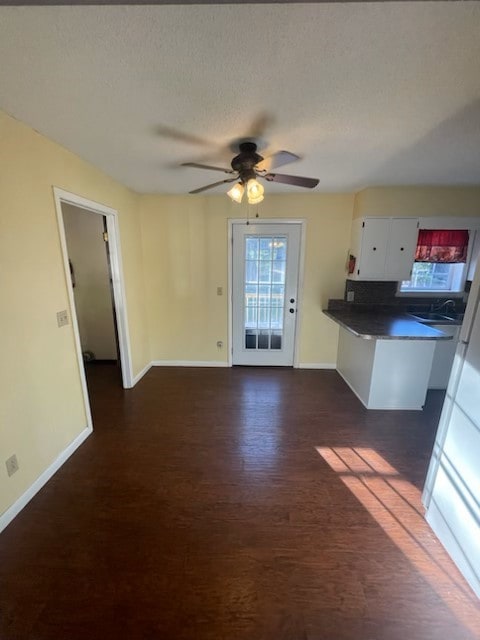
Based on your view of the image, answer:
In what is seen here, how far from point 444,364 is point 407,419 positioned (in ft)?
3.10

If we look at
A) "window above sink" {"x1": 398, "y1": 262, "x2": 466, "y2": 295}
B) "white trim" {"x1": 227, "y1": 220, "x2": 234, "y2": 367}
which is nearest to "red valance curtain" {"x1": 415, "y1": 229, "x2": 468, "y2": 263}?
"window above sink" {"x1": 398, "y1": 262, "x2": 466, "y2": 295}

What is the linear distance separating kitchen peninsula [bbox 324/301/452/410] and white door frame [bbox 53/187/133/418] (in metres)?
2.56

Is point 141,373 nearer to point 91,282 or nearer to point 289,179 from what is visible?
point 91,282

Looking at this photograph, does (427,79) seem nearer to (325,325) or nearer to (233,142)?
(233,142)

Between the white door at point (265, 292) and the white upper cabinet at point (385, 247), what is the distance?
0.79m

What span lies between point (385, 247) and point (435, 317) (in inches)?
40.8


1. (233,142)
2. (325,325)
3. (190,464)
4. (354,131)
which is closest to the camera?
(354,131)

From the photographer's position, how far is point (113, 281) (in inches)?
111

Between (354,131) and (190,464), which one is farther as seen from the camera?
(190,464)

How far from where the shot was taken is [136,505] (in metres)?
1.65

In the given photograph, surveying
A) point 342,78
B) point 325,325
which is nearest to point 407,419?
point 325,325

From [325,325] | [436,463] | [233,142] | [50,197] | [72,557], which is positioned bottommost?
[72,557]

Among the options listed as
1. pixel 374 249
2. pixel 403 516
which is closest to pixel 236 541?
pixel 403 516

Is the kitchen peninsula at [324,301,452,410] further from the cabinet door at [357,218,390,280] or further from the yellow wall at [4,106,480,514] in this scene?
the yellow wall at [4,106,480,514]
